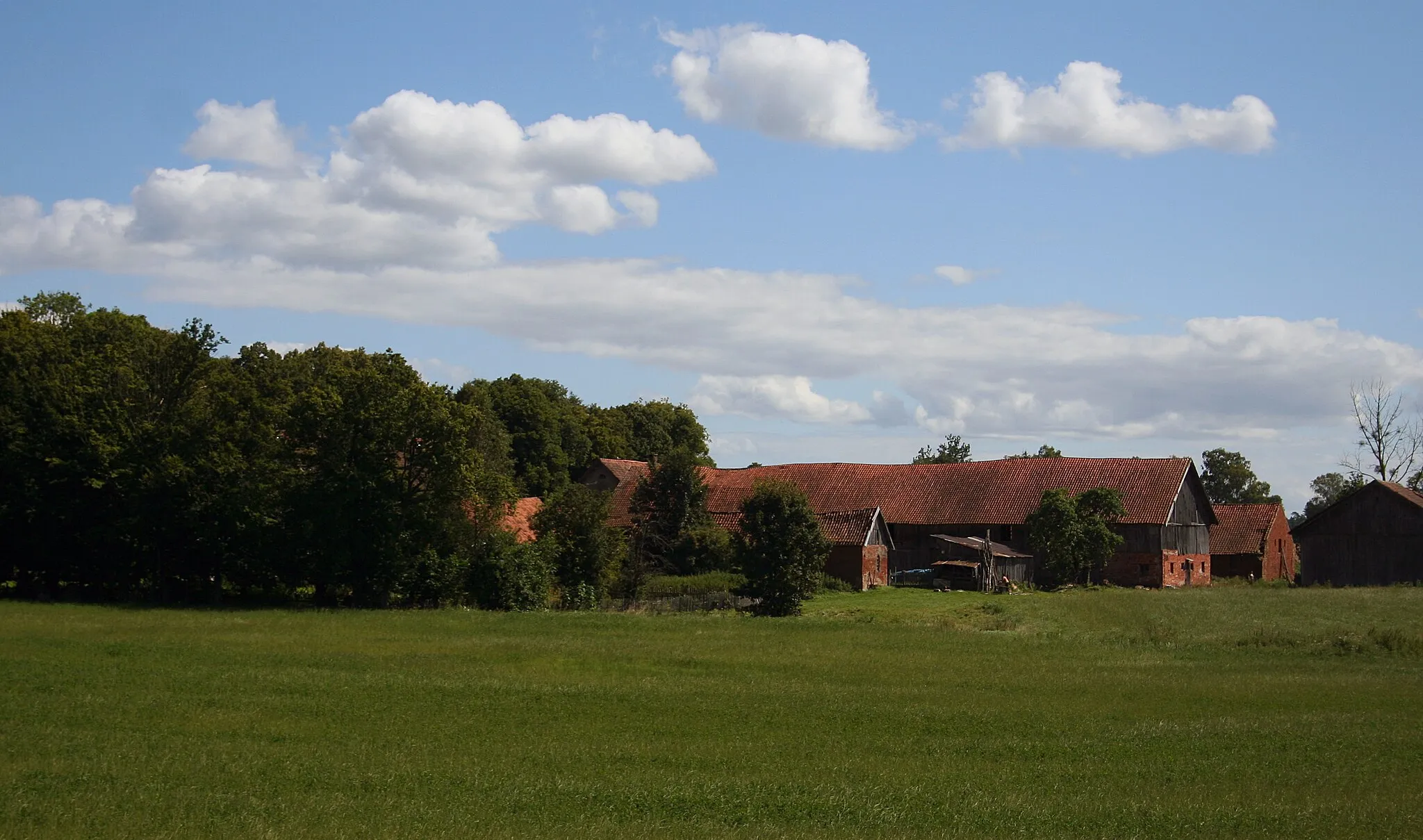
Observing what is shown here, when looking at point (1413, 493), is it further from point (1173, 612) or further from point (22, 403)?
point (22, 403)

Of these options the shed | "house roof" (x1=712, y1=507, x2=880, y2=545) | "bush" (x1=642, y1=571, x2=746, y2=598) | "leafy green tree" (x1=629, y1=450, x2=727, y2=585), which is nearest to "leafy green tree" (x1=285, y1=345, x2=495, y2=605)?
"bush" (x1=642, y1=571, x2=746, y2=598)

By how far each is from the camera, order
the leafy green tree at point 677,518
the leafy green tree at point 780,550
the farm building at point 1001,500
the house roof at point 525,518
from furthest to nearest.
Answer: the farm building at point 1001,500
the leafy green tree at point 677,518
the house roof at point 525,518
the leafy green tree at point 780,550

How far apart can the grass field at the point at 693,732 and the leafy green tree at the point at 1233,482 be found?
374ft

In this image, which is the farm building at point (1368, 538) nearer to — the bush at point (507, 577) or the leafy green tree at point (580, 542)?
the leafy green tree at point (580, 542)

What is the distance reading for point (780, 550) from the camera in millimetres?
49406

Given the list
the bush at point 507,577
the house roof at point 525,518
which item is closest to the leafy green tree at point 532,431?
the house roof at point 525,518

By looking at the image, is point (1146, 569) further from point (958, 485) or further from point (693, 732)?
point (693, 732)

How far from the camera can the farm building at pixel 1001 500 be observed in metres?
71.8

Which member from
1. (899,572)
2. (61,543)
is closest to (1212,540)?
(899,572)

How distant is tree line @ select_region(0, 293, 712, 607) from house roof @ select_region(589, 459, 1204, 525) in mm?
27637

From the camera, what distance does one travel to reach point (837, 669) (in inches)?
1167

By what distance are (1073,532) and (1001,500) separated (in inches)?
415

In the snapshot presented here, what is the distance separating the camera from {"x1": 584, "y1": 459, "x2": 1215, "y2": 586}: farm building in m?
71.8

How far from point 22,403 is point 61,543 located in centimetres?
569
